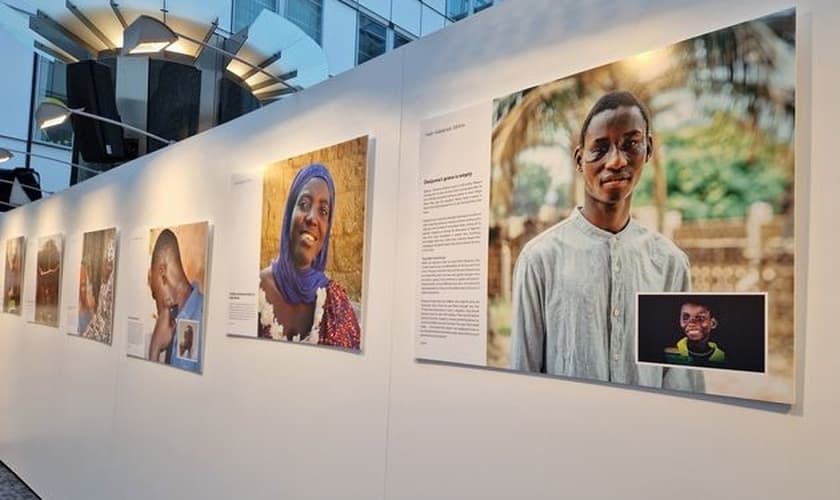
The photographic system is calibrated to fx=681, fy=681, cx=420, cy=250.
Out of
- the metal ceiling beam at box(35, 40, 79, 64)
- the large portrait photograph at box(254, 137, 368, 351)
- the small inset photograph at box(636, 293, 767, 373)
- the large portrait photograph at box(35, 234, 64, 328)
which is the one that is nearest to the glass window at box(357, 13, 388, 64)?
the metal ceiling beam at box(35, 40, 79, 64)

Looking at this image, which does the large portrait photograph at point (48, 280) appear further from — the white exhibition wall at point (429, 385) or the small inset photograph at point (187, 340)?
the small inset photograph at point (187, 340)

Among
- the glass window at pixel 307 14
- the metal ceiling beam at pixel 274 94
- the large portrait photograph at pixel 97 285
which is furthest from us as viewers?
the glass window at pixel 307 14

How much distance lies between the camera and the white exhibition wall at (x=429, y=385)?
62.6 inches

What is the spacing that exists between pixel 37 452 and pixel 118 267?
2.99m

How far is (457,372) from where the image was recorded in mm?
2465

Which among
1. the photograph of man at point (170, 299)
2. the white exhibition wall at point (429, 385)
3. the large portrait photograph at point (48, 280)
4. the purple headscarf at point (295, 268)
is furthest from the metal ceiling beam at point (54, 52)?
the purple headscarf at point (295, 268)

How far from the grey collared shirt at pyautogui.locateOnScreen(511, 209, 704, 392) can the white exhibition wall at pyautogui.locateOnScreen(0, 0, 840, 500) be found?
0.25 ft

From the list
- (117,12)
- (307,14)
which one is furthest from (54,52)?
(307,14)

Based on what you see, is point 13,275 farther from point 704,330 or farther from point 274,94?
point 704,330

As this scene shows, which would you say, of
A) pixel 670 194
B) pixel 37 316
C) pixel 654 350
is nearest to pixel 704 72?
pixel 670 194

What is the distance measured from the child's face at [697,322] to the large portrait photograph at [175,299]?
3136 mm

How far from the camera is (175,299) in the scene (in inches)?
179

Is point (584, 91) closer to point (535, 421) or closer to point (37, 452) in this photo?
point (535, 421)

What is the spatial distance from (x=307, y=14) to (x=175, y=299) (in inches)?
375
